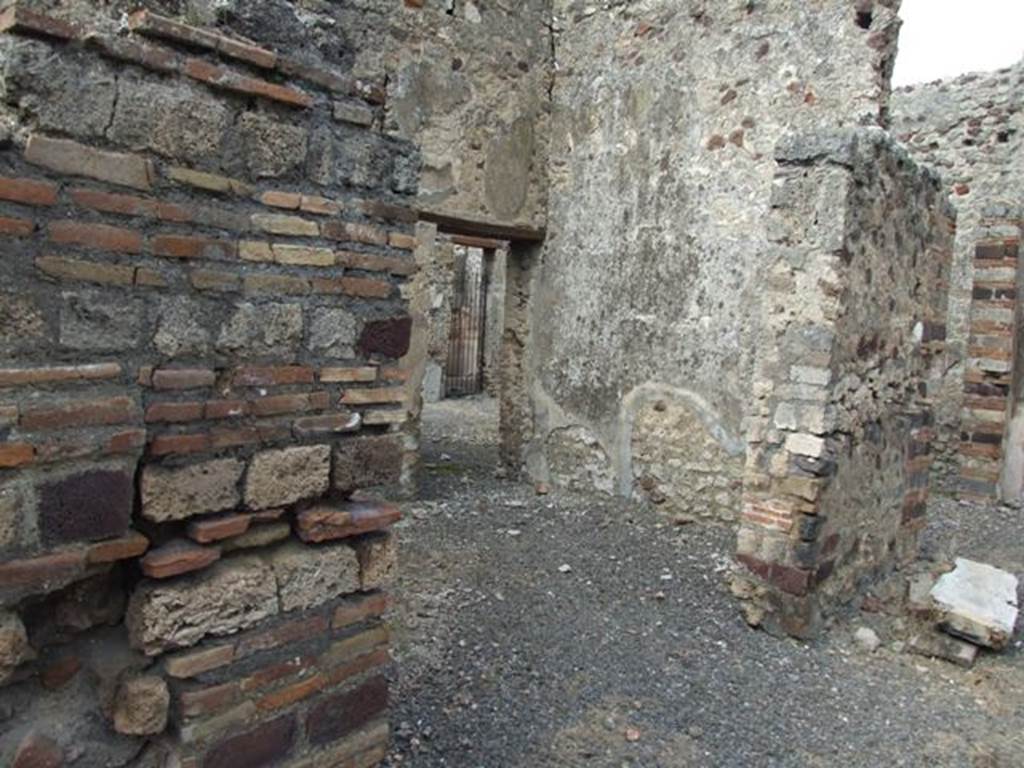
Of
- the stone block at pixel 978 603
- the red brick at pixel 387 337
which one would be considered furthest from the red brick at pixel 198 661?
the stone block at pixel 978 603

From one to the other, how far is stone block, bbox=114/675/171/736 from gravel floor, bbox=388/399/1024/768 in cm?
96

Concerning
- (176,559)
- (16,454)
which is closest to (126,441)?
(16,454)

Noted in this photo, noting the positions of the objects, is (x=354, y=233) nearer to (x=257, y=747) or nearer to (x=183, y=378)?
(x=183, y=378)

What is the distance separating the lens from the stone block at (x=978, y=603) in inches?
153

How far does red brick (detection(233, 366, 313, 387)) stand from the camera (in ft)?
6.64

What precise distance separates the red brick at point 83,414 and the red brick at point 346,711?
981 millimetres

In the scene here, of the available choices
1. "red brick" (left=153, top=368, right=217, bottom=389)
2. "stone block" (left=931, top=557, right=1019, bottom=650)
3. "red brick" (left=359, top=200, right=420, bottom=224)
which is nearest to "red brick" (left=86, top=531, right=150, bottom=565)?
"red brick" (left=153, top=368, right=217, bottom=389)

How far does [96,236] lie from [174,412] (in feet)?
1.45

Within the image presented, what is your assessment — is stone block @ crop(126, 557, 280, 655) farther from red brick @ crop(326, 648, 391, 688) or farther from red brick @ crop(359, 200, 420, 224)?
red brick @ crop(359, 200, 420, 224)

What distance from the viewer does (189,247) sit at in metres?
1.90

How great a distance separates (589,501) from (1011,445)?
4.47m

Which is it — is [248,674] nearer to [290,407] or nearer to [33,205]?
[290,407]

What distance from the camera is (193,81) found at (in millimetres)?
1911

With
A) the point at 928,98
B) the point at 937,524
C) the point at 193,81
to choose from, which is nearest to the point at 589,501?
the point at 937,524
